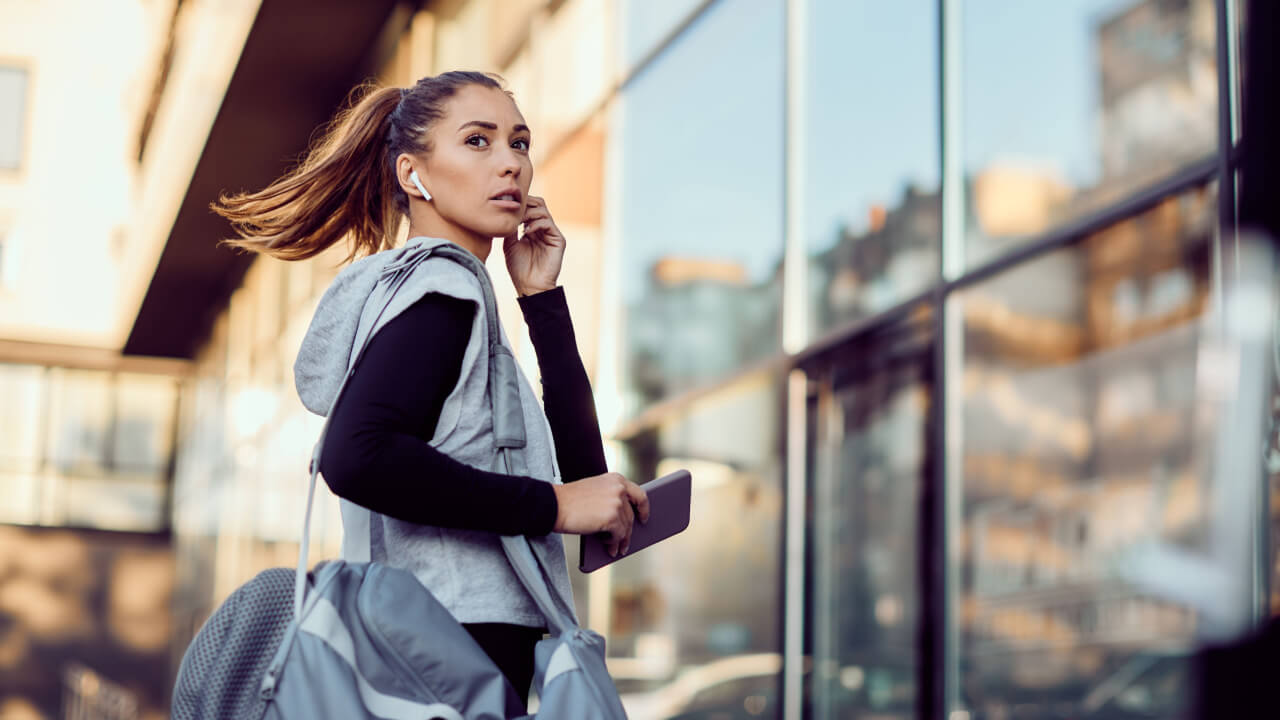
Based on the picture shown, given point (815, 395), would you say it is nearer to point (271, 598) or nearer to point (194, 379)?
point (271, 598)

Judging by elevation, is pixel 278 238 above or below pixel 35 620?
above

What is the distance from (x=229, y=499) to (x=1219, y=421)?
1554 centimetres

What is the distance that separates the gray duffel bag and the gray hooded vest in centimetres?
5

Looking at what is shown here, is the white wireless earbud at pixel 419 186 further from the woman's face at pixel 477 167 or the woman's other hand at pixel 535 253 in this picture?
the woman's other hand at pixel 535 253

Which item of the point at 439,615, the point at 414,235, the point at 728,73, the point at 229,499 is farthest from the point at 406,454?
the point at 229,499

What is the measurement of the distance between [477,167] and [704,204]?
4.95 meters

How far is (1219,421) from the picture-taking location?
3842 mm

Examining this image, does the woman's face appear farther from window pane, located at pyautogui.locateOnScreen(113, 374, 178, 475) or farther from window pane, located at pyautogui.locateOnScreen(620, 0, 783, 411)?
window pane, located at pyautogui.locateOnScreen(113, 374, 178, 475)

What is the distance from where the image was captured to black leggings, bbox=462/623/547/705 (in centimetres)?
164

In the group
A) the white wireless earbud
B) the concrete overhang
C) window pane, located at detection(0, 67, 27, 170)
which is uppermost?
window pane, located at detection(0, 67, 27, 170)

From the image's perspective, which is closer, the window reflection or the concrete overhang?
the window reflection

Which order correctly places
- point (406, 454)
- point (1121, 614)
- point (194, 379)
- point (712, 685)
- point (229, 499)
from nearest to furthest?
point (406, 454) < point (1121, 614) < point (712, 685) < point (229, 499) < point (194, 379)

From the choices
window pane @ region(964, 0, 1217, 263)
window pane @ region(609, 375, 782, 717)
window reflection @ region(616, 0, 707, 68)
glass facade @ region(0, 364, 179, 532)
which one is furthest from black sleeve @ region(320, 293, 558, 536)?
glass facade @ region(0, 364, 179, 532)

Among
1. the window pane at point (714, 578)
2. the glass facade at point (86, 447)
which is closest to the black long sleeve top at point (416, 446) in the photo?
the window pane at point (714, 578)
